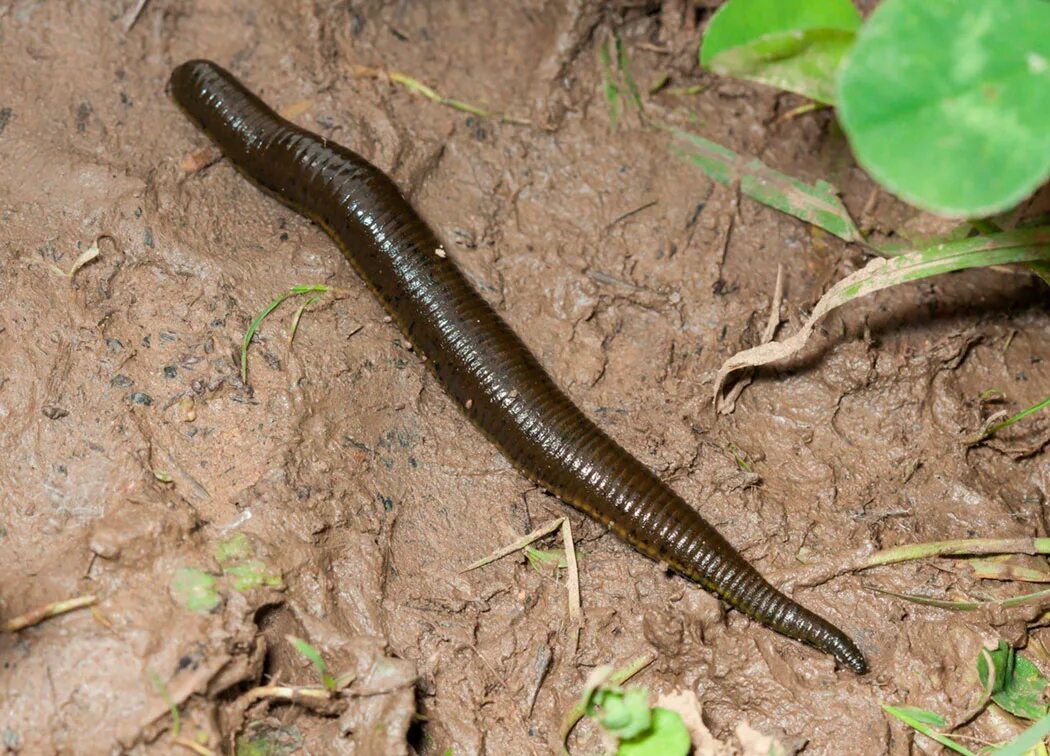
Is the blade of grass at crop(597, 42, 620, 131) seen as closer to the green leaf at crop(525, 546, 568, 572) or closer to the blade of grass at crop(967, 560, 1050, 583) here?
the green leaf at crop(525, 546, 568, 572)

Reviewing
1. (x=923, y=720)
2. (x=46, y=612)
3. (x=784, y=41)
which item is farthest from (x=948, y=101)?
(x=46, y=612)

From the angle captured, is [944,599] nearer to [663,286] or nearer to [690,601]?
[690,601]

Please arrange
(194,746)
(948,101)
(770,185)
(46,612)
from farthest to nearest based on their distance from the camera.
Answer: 1. (770,185)
2. (46,612)
3. (194,746)
4. (948,101)

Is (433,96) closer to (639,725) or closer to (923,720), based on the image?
(639,725)

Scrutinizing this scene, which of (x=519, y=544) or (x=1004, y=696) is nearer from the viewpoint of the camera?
(x=1004, y=696)

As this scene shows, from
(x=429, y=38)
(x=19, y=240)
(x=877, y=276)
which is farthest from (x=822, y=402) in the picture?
(x=19, y=240)

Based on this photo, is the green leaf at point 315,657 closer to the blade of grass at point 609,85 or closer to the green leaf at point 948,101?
the green leaf at point 948,101

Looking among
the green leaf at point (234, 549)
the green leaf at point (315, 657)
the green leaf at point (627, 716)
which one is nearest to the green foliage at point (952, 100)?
the green leaf at point (627, 716)
